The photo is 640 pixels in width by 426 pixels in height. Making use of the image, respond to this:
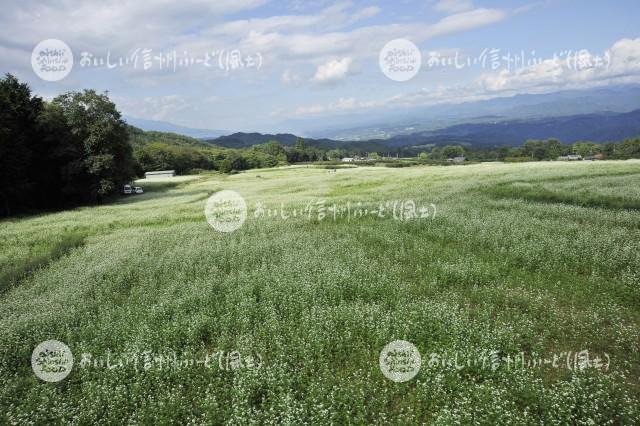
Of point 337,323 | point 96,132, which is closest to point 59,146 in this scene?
point 96,132

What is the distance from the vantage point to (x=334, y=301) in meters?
10.8

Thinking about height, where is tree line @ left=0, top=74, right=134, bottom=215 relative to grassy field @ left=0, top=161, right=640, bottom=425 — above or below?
above

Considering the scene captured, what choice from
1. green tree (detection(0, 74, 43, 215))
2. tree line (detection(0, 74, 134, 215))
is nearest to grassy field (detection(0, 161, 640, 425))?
green tree (detection(0, 74, 43, 215))

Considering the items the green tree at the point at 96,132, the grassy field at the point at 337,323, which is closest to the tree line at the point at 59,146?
the green tree at the point at 96,132

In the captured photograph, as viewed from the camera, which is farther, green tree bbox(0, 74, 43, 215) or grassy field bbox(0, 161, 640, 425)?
green tree bbox(0, 74, 43, 215)

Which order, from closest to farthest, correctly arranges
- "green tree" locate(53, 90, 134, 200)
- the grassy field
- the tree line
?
the grassy field → the tree line → "green tree" locate(53, 90, 134, 200)

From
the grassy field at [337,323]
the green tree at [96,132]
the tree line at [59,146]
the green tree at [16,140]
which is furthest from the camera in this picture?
the green tree at [96,132]

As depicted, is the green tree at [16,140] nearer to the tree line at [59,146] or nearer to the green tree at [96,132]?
the tree line at [59,146]

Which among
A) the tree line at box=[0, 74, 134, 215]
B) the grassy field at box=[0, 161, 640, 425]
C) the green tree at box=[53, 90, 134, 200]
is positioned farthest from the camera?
the green tree at box=[53, 90, 134, 200]

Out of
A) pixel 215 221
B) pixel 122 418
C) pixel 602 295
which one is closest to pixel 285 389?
pixel 122 418

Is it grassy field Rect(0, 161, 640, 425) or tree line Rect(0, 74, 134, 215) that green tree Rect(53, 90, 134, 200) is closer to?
tree line Rect(0, 74, 134, 215)

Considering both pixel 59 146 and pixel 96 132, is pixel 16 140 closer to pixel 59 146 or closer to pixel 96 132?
pixel 59 146

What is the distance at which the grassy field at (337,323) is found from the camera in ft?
22.7

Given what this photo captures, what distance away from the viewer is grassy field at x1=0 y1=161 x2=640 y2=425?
22.7ft
